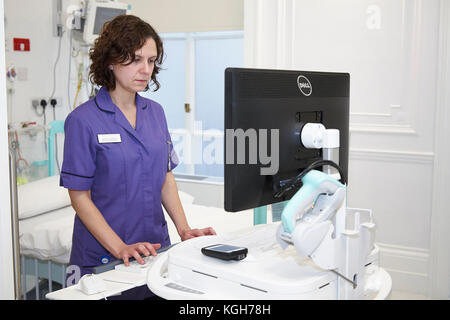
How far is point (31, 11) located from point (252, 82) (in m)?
3.00

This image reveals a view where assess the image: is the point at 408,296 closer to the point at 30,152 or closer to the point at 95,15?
the point at 30,152

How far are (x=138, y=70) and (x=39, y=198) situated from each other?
166cm

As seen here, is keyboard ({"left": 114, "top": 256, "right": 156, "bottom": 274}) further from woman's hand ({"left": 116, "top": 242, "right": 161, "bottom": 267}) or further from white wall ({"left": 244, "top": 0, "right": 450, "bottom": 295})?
white wall ({"left": 244, "top": 0, "right": 450, "bottom": 295})

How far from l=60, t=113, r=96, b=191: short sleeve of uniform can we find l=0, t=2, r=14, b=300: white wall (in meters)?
0.20

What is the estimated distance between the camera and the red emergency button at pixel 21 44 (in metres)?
3.56

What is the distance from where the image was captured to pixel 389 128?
3361 mm

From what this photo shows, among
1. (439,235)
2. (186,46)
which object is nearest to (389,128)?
(439,235)

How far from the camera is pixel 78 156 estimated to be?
67.7 inches

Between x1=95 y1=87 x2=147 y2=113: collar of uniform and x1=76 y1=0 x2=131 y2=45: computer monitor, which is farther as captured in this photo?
x1=76 y1=0 x2=131 y2=45: computer monitor

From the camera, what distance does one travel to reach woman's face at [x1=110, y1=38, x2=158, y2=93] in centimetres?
174

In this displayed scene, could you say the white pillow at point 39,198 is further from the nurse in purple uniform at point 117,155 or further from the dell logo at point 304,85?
the dell logo at point 304,85

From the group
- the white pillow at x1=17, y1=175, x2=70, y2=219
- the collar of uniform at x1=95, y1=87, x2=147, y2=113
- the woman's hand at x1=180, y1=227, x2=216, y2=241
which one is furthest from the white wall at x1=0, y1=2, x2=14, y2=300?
the white pillow at x1=17, y1=175, x2=70, y2=219

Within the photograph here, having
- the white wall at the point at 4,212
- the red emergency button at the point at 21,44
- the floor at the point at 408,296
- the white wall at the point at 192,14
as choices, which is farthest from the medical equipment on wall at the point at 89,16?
the floor at the point at 408,296

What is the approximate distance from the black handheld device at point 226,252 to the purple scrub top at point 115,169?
24.6 inches
